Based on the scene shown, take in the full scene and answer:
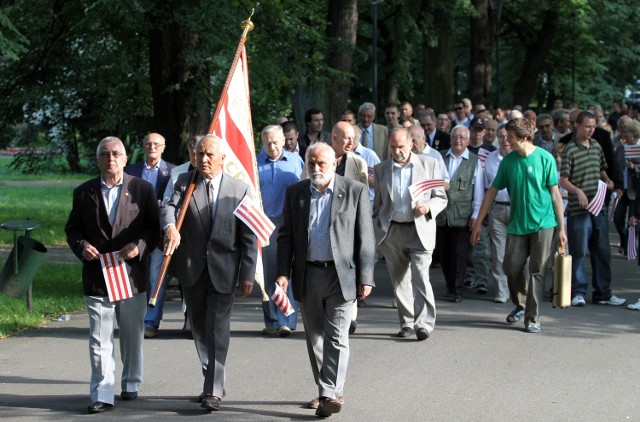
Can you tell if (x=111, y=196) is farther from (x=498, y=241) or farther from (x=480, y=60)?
(x=480, y=60)

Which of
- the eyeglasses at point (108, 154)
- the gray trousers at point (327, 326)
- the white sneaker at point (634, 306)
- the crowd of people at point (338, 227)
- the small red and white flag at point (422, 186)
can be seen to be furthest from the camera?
the white sneaker at point (634, 306)

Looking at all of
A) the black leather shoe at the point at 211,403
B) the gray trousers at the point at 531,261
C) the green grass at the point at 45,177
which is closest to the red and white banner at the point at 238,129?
the black leather shoe at the point at 211,403

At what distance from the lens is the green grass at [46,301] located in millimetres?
12211

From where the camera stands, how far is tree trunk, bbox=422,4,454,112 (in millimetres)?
32062

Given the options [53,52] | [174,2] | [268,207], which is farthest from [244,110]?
[53,52]

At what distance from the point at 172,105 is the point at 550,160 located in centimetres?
639

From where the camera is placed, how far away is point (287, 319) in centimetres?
1167

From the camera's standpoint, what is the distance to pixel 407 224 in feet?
38.0

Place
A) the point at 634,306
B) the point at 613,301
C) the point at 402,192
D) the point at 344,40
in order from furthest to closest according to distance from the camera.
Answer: the point at 344,40, the point at 613,301, the point at 634,306, the point at 402,192

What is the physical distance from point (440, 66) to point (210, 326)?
24689mm

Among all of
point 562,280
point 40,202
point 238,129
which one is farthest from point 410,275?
point 40,202

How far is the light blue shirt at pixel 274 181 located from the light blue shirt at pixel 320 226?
120 inches

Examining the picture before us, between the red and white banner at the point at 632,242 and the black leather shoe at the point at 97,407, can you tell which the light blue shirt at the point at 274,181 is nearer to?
the black leather shoe at the point at 97,407

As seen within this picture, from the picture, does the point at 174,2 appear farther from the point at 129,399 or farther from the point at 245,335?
the point at 129,399
